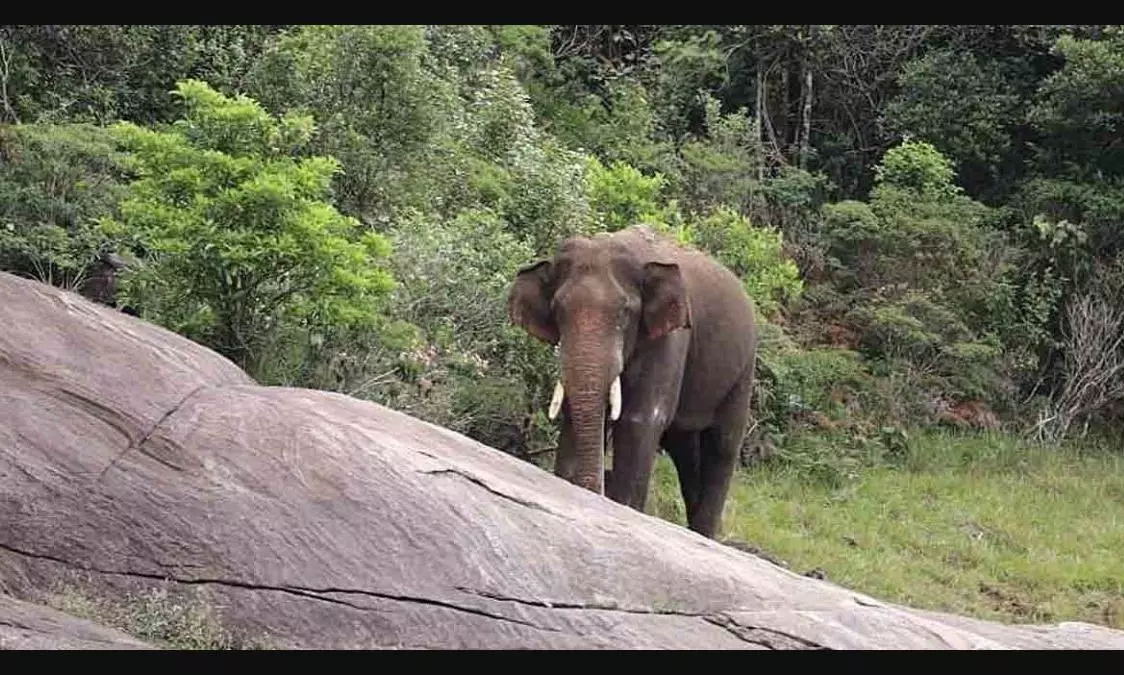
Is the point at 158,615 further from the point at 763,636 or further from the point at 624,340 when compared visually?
the point at 624,340

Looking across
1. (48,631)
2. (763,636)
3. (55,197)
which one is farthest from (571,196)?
(48,631)

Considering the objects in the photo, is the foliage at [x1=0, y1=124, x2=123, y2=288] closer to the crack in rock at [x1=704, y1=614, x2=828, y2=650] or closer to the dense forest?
the dense forest

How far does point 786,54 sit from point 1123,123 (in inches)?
207

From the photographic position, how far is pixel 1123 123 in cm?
2069

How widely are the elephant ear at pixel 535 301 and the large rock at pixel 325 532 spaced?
2.73 m

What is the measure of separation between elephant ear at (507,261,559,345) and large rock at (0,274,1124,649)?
2726 mm

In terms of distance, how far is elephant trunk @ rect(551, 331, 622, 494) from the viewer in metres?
8.52

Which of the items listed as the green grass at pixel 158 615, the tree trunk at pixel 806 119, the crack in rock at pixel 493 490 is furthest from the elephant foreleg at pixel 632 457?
the tree trunk at pixel 806 119

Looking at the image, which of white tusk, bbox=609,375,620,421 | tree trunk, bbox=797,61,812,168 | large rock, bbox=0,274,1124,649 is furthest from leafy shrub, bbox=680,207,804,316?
large rock, bbox=0,274,1124,649

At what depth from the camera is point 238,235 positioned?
9.07m

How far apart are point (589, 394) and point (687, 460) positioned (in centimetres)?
289

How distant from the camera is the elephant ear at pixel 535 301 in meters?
9.20
